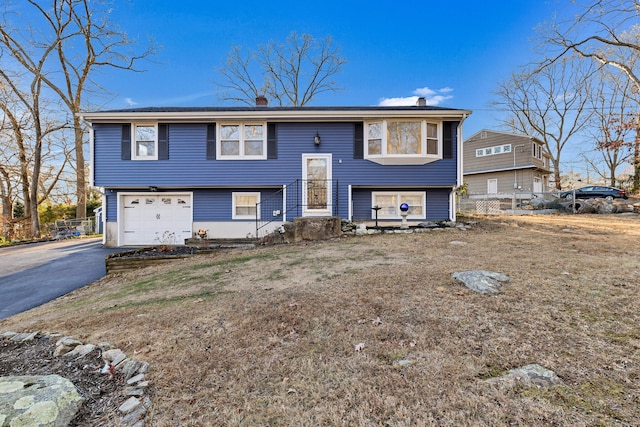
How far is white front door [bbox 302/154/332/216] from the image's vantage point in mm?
10859

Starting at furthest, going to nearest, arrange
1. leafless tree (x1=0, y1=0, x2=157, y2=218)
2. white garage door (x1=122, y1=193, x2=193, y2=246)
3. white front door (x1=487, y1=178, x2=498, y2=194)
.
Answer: white front door (x1=487, y1=178, x2=498, y2=194) → leafless tree (x1=0, y1=0, x2=157, y2=218) → white garage door (x1=122, y1=193, x2=193, y2=246)

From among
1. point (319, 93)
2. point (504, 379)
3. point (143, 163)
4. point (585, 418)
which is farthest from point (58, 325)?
point (319, 93)

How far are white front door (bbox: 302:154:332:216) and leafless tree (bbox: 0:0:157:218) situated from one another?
1448cm

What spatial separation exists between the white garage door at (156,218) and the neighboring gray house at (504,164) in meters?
22.7

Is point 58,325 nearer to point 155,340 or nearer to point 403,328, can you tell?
point 155,340

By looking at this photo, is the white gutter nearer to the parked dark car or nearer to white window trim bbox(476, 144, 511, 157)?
the parked dark car

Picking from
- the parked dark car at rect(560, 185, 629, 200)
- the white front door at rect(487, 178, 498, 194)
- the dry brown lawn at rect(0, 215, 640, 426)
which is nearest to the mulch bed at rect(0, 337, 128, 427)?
the dry brown lawn at rect(0, 215, 640, 426)

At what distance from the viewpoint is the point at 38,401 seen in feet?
6.30

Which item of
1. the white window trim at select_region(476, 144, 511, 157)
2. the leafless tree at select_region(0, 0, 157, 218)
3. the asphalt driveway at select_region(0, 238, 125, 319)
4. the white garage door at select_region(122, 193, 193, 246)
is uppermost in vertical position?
the leafless tree at select_region(0, 0, 157, 218)

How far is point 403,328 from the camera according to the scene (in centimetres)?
290

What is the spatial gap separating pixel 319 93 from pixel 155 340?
915 inches

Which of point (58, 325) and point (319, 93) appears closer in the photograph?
point (58, 325)

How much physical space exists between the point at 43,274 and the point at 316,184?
834cm

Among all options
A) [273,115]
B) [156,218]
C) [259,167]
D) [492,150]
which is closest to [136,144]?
[156,218]
